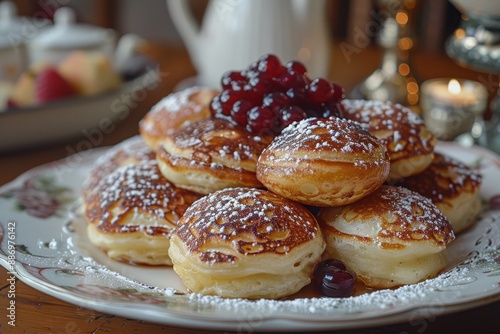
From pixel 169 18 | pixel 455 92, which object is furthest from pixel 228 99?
pixel 169 18

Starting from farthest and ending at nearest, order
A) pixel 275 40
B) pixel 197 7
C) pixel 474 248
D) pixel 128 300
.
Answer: pixel 197 7
pixel 275 40
pixel 474 248
pixel 128 300

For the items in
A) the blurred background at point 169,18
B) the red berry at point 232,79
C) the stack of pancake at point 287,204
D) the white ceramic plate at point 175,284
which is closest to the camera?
the white ceramic plate at point 175,284

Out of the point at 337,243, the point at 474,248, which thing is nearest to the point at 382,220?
the point at 337,243

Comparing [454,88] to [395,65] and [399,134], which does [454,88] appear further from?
[399,134]

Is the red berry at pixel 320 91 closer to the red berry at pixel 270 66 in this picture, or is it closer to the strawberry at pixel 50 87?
the red berry at pixel 270 66

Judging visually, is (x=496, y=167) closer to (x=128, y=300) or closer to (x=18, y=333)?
(x=128, y=300)

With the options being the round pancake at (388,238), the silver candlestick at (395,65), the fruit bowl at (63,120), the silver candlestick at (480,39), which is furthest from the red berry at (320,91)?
the silver candlestick at (395,65)
